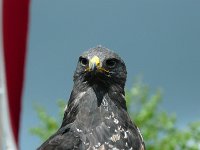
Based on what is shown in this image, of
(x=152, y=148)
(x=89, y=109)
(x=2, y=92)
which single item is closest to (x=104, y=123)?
(x=89, y=109)

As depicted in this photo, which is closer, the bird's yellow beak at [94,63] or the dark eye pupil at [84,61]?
the bird's yellow beak at [94,63]

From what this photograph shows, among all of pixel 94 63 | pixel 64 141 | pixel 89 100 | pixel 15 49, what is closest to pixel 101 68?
pixel 94 63

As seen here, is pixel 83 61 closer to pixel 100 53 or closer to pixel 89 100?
pixel 100 53

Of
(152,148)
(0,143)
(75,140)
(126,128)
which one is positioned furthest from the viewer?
(152,148)

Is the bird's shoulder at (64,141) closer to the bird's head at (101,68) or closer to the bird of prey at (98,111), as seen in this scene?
the bird of prey at (98,111)

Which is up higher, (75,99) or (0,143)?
(75,99)

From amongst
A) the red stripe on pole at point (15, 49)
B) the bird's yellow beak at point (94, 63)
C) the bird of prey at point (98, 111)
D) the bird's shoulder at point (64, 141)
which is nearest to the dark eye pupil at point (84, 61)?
the bird of prey at point (98, 111)

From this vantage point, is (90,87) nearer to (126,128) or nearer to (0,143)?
(126,128)

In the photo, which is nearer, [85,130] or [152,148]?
[85,130]
